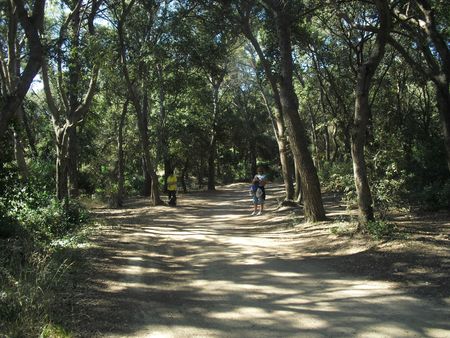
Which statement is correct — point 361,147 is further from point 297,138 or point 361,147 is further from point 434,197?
point 434,197

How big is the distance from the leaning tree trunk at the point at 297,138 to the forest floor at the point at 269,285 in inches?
27.6

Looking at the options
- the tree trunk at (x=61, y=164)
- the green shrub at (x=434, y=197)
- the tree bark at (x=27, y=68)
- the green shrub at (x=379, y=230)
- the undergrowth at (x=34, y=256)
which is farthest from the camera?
the tree trunk at (x=61, y=164)

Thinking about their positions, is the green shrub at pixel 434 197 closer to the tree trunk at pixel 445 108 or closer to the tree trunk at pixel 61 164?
the tree trunk at pixel 445 108

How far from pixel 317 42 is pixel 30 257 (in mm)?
21630

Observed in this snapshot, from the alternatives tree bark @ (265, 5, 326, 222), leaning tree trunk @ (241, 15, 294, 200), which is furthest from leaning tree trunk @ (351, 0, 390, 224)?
leaning tree trunk @ (241, 15, 294, 200)

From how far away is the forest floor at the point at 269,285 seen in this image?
553 centimetres

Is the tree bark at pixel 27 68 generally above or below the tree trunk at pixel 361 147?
above

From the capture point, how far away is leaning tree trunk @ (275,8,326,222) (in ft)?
43.7

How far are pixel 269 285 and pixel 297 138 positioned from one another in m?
7.00

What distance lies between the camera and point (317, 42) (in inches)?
1001

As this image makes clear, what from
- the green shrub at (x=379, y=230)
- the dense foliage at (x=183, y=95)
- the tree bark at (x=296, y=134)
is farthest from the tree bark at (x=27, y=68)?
the green shrub at (x=379, y=230)

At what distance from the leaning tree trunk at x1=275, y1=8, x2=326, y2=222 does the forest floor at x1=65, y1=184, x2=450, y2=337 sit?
70 centimetres

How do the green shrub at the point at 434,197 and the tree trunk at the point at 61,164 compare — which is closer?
the green shrub at the point at 434,197

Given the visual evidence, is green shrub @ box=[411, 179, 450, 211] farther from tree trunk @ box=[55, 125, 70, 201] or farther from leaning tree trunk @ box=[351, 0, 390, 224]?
tree trunk @ box=[55, 125, 70, 201]
